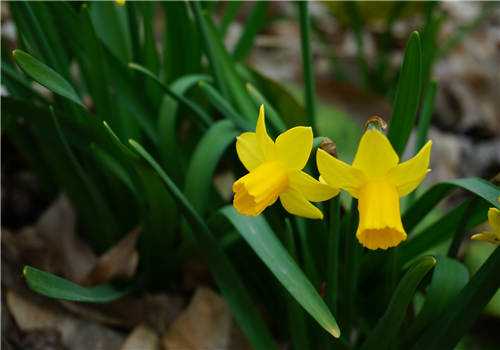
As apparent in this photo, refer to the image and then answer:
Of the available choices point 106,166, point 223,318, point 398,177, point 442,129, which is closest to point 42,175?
point 106,166

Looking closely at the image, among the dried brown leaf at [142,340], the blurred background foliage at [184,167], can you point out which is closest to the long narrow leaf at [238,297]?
the blurred background foliage at [184,167]

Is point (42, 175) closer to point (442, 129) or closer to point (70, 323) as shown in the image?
point (70, 323)

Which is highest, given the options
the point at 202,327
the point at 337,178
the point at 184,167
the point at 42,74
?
the point at 42,74

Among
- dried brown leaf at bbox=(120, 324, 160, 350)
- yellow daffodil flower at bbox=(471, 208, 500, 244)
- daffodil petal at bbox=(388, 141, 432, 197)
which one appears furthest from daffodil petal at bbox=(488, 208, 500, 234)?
dried brown leaf at bbox=(120, 324, 160, 350)

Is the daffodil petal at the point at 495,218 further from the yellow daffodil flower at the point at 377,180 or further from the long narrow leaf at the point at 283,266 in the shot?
the long narrow leaf at the point at 283,266

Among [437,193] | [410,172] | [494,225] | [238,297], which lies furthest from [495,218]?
[238,297]

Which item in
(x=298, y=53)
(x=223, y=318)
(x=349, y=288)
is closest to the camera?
(x=349, y=288)

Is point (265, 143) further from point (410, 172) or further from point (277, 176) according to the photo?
point (410, 172)
